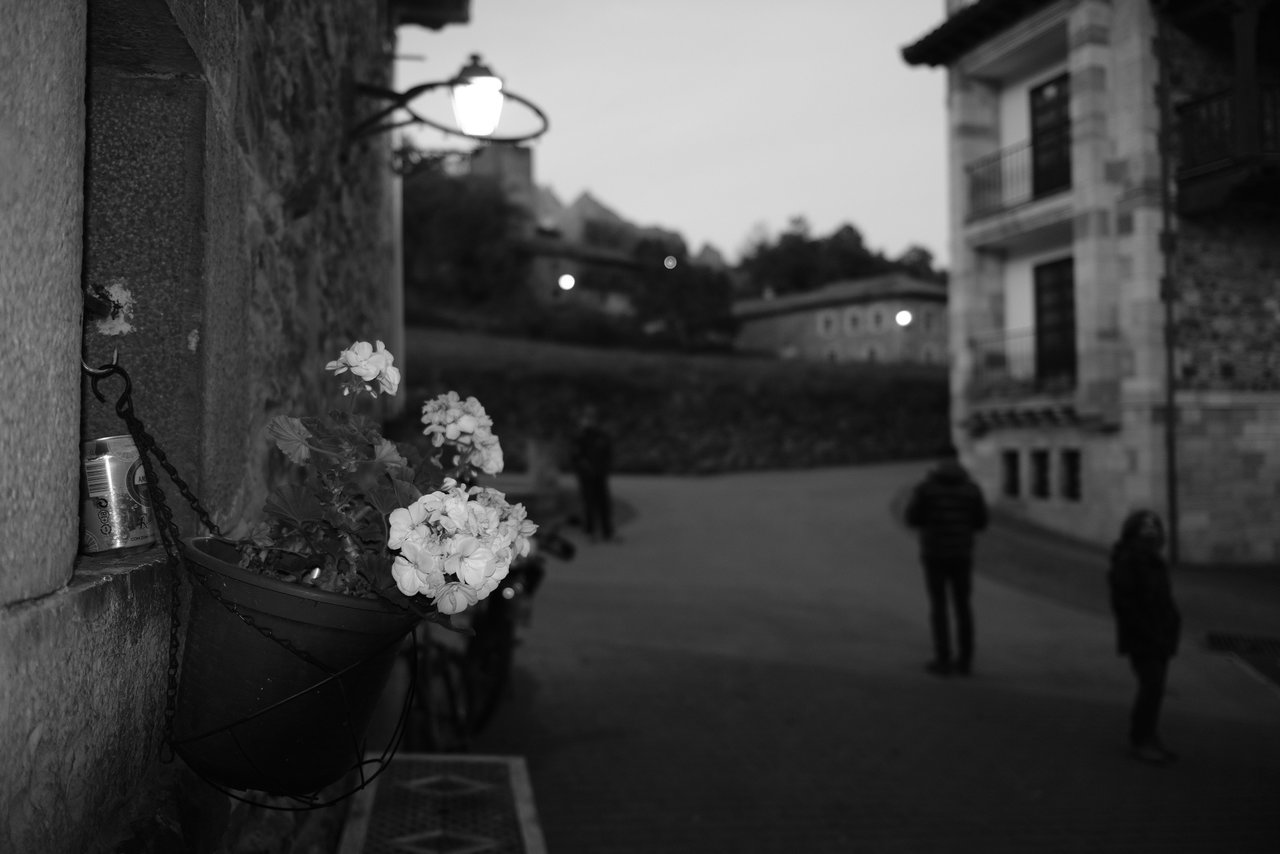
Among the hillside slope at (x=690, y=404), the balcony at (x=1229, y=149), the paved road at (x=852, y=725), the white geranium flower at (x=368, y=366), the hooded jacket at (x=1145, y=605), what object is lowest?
the paved road at (x=852, y=725)

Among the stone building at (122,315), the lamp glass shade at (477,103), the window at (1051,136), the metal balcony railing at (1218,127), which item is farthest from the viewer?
the window at (1051,136)

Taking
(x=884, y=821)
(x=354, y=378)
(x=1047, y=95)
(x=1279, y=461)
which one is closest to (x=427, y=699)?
(x=884, y=821)

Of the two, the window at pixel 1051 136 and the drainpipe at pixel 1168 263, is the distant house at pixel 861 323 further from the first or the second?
the drainpipe at pixel 1168 263

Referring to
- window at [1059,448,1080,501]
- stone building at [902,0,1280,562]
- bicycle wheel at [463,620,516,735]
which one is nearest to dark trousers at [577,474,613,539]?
stone building at [902,0,1280,562]

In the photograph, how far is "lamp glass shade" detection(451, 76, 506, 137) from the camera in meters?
5.15

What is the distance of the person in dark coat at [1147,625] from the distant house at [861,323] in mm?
41644

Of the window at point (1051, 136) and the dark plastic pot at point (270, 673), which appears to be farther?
the window at point (1051, 136)

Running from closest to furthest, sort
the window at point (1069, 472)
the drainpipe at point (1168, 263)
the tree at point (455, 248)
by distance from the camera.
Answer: the drainpipe at point (1168, 263), the window at point (1069, 472), the tree at point (455, 248)

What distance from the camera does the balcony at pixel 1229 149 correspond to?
14.2 m

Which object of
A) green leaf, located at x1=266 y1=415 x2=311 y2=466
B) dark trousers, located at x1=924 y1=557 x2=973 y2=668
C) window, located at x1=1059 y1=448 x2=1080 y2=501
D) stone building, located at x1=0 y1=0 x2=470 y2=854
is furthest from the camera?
window, located at x1=1059 y1=448 x2=1080 y2=501

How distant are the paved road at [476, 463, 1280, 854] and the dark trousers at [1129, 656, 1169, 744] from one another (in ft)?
0.71

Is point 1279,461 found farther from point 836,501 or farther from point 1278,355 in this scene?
point 836,501

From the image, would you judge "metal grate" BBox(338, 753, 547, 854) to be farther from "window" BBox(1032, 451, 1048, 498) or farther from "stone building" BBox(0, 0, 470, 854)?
"window" BBox(1032, 451, 1048, 498)

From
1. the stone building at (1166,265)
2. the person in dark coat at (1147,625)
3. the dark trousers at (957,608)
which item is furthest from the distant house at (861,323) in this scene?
the person in dark coat at (1147,625)
